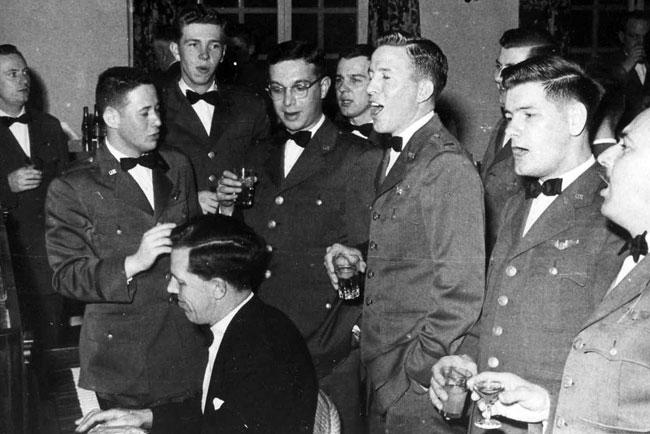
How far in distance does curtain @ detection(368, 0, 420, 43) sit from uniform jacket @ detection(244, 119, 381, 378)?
426cm

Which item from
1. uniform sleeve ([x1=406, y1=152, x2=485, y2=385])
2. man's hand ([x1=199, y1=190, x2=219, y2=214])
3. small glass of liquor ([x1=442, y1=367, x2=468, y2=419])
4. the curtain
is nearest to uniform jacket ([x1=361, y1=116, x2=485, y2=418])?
uniform sleeve ([x1=406, y1=152, x2=485, y2=385])

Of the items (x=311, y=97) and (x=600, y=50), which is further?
(x=600, y=50)

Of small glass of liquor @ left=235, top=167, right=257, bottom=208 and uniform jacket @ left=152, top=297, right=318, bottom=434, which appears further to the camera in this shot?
Result: small glass of liquor @ left=235, top=167, right=257, bottom=208

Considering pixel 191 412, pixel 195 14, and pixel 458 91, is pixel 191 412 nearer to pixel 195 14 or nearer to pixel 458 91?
pixel 195 14

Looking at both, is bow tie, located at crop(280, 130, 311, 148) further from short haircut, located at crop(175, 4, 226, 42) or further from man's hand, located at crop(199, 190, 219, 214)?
short haircut, located at crop(175, 4, 226, 42)

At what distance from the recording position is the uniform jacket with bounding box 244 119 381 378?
329cm

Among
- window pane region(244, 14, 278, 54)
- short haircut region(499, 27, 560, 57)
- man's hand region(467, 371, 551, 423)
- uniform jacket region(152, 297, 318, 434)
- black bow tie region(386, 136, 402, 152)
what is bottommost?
uniform jacket region(152, 297, 318, 434)

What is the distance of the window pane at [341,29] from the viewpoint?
774cm

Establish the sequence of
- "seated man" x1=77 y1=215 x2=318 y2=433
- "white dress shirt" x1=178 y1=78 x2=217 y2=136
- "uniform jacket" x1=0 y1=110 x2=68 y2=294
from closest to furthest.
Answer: "seated man" x1=77 y1=215 x2=318 y2=433, "white dress shirt" x1=178 y1=78 x2=217 y2=136, "uniform jacket" x1=0 y1=110 x2=68 y2=294

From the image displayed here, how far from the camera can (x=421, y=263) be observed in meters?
2.61

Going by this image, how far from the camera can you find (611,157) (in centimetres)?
191

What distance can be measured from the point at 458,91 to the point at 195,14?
4.31m

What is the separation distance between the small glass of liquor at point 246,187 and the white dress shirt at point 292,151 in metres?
0.21

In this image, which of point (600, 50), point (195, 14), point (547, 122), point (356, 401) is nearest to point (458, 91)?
point (600, 50)
